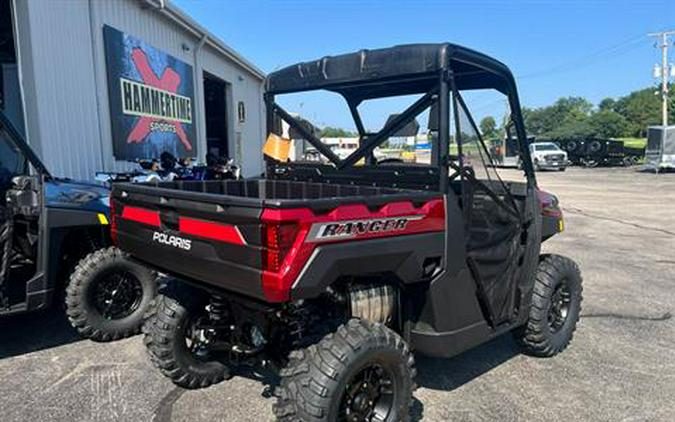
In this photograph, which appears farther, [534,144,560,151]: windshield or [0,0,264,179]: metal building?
[534,144,560,151]: windshield

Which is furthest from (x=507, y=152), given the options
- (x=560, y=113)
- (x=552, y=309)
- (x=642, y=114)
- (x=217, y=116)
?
(x=560, y=113)

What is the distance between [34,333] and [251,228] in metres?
3.42

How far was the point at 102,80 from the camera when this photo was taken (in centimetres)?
909

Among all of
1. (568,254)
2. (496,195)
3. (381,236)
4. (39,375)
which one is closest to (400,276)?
(381,236)

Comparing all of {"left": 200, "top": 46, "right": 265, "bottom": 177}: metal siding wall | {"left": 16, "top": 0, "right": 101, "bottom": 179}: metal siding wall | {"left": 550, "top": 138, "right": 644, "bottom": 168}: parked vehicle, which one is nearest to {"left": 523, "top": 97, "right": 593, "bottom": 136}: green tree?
{"left": 550, "top": 138, "right": 644, "bottom": 168}: parked vehicle

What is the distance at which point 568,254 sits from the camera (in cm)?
869

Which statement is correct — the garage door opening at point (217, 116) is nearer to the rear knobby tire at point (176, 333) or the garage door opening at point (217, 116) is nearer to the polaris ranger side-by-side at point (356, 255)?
the polaris ranger side-by-side at point (356, 255)

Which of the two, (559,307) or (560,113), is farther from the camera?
(560,113)

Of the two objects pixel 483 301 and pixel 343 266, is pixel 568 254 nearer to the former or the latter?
pixel 483 301

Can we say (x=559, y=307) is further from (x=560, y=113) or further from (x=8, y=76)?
(x=560, y=113)

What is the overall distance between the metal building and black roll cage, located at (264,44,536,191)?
469 centimetres

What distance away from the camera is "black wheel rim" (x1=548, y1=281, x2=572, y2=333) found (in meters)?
4.41

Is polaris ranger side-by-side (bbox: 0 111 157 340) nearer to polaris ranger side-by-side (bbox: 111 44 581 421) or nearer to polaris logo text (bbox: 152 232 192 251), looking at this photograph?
polaris ranger side-by-side (bbox: 111 44 581 421)

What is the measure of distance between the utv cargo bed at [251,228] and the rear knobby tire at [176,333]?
0.35 m
